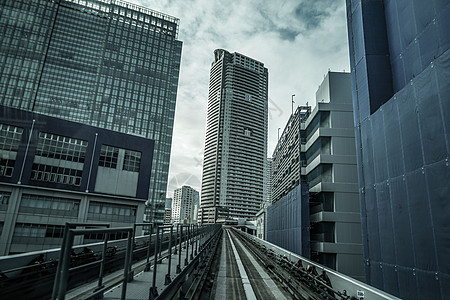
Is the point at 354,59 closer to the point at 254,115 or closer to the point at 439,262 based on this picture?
the point at 439,262

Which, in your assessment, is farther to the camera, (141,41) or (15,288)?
(141,41)

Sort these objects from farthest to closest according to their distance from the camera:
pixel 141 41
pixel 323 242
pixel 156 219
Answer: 1. pixel 141 41
2. pixel 156 219
3. pixel 323 242

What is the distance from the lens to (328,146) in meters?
27.2

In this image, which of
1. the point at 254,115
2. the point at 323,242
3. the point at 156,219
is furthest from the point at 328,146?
the point at 254,115

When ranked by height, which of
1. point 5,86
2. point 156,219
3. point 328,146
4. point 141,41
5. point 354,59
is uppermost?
point 141,41

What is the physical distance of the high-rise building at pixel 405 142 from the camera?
28.0 feet

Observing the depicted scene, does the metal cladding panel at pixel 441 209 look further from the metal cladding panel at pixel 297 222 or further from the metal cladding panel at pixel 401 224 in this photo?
the metal cladding panel at pixel 297 222

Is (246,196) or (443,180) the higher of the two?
(246,196)

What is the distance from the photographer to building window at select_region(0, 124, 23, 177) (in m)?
29.0

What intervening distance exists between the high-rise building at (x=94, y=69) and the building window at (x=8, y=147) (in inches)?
2323

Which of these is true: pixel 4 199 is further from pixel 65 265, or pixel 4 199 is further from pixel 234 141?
pixel 234 141

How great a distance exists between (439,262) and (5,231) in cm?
3731

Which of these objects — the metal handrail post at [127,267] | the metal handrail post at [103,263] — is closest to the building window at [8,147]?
the metal handrail post at [127,267]

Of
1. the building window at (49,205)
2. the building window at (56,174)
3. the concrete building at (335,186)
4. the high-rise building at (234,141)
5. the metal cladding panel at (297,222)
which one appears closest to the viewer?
the concrete building at (335,186)
